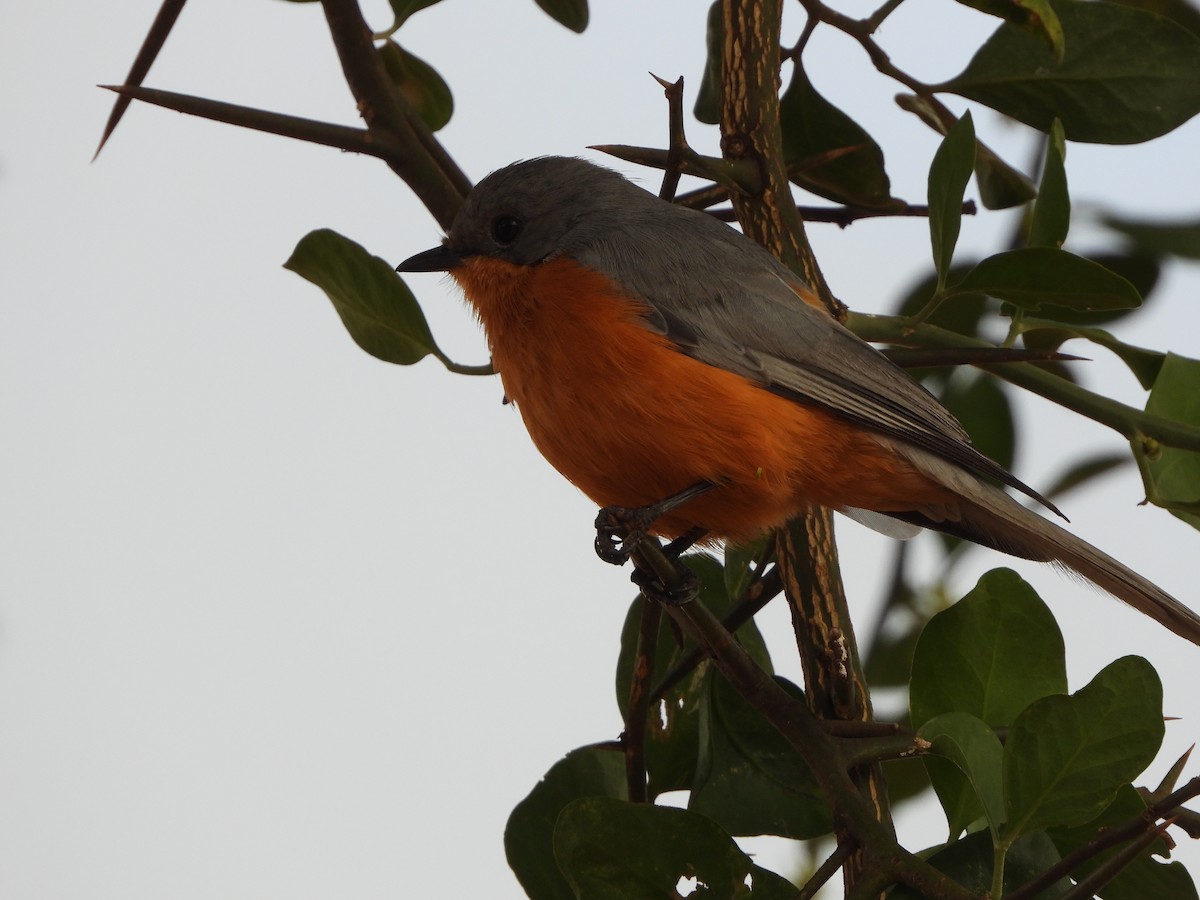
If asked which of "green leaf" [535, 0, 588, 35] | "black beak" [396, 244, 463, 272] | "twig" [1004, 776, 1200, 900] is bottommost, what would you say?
"twig" [1004, 776, 1200, 900]

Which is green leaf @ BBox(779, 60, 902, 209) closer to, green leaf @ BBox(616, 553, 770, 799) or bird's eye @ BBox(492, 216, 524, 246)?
bird's eye @ BBox(492, 216, 524, 246)

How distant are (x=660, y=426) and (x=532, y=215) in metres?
0.61

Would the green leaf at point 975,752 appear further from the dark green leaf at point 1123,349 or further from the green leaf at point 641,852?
the dark green leaf at point 1123,349

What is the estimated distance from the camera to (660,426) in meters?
2.09

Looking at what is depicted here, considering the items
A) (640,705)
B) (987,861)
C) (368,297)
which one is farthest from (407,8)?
(987,861)

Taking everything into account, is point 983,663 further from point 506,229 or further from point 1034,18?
point 506,229

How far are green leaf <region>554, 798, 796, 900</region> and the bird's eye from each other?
3.92 ft

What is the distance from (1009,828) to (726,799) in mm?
460

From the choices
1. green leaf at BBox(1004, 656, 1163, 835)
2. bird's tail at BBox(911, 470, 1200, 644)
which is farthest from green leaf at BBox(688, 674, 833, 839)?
bird's tail at BBox(911, 470, 1200, 644)

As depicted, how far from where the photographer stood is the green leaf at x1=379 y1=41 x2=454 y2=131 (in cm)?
251

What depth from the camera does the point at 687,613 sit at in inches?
63.3

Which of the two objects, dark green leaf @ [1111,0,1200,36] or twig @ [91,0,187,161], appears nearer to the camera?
twig @ [91,0,187,161]

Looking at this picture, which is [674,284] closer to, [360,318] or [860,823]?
[360,318]

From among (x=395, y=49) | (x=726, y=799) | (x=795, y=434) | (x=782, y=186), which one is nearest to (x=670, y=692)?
(x=726, y=799)
